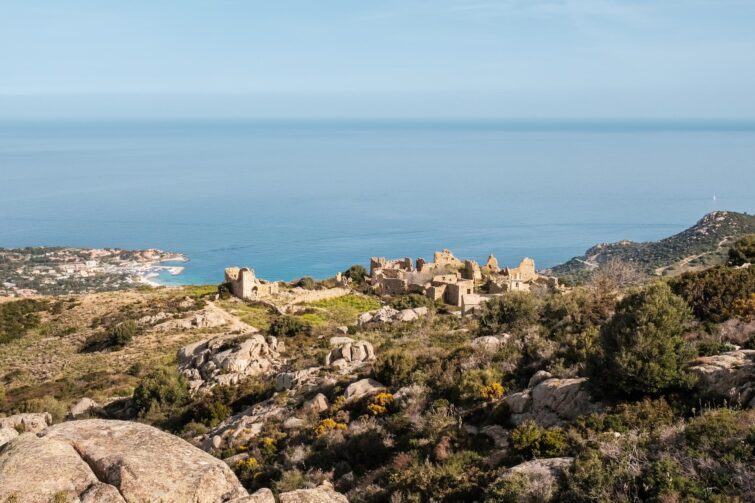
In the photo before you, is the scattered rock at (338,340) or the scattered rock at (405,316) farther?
the scattered rock at (405,316)

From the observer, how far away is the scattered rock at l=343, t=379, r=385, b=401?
1703 centimetres

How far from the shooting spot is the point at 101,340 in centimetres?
3325

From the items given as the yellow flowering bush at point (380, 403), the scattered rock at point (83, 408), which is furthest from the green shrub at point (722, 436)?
the scattered rock at point (83, 408)

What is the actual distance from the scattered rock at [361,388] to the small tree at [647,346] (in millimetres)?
6459

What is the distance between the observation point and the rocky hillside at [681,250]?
65.2m

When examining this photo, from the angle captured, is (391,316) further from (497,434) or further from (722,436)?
(722,436)

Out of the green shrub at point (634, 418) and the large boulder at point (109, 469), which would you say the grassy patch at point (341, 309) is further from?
the large boulder at point (109, 469)

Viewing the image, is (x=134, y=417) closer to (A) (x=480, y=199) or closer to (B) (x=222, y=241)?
(B) (x=222, y=241)

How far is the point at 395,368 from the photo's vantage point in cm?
1766

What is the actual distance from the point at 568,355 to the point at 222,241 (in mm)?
119308

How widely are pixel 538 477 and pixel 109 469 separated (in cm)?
646

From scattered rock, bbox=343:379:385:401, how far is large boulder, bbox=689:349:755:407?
813cm

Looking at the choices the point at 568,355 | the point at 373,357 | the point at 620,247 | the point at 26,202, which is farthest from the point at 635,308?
the point at 26,202

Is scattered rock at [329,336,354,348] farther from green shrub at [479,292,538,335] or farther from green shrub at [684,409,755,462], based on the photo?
green shrub at [684,409,755,462]
